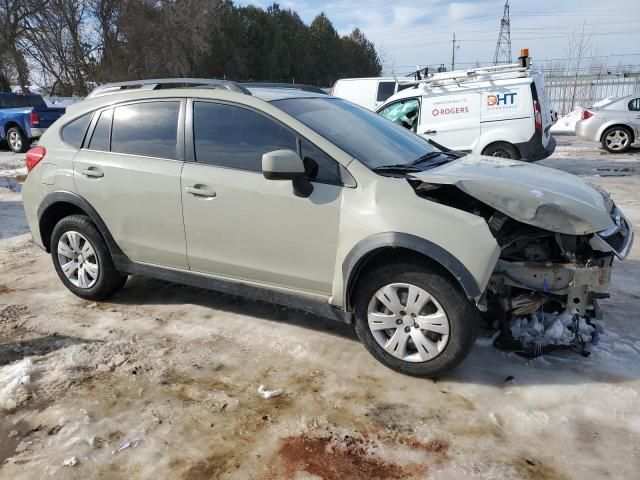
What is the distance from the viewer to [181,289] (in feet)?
16.0

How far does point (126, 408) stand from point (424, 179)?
7.34 ft

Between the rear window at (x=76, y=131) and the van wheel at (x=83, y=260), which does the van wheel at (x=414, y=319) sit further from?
the rear window at (x=76, y=131)

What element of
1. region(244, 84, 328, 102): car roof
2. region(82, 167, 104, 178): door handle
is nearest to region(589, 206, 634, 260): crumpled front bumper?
region(244, 84, 328, 102): car roof

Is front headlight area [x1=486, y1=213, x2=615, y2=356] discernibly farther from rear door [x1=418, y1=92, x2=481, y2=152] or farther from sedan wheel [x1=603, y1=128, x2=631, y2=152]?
sedan wheel [x1=603, y1=128, x2=631, y2=152]

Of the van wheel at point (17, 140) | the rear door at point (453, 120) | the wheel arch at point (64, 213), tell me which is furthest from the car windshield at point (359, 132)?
the van wheel at point (17, 140)

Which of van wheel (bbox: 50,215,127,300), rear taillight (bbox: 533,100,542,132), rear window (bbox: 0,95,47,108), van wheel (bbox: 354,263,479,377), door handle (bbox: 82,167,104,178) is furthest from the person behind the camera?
rear window (bbox: 0,95,47,108)

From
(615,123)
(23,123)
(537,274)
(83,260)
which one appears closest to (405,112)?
(615,123)

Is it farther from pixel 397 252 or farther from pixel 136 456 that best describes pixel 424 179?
pixel 136 456

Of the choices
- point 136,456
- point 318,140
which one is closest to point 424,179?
point 318,140

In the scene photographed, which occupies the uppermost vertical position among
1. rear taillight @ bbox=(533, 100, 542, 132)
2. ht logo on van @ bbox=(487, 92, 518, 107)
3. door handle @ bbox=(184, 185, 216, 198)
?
ht logo on van @ bbox=(487, 92, 518, 107)

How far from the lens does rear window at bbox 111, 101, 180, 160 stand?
13.0ft

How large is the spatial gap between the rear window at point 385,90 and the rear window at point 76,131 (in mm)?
11675

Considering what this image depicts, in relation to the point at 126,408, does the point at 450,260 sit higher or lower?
higher

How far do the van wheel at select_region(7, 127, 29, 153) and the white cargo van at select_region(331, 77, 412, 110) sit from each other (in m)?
9.20
